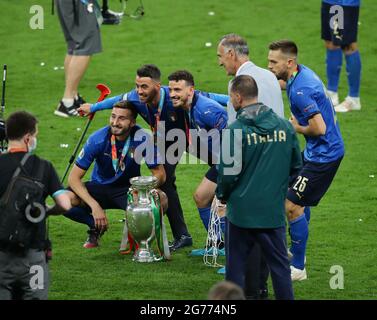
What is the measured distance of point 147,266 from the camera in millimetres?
9281

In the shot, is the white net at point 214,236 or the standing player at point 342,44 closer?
the white net at point 214,236

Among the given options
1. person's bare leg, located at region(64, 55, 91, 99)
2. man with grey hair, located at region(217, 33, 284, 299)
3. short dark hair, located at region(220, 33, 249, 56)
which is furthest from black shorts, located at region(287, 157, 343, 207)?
person's bare leg, located at region(64, 55, 91, 99)

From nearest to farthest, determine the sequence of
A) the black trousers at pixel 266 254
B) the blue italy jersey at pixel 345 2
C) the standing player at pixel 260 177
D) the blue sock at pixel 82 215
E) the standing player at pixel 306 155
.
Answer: the standing player at pixel 260 177
the black trousers at pixel 266 254
the standing player at pixel 306 155
the blue sock at pixel 82 215
the blue italy jersey at pixel 345 2

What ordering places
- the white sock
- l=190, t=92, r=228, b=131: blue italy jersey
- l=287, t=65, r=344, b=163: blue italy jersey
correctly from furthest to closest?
the white sock
l=190, t=92, r=228, b=131: blue italy jersey
l=287, t=65, r=344, b=163: blue italy jersey

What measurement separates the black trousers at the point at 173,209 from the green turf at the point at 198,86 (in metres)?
0.24

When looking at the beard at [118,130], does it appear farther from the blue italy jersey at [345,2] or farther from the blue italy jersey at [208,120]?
the blue italy jersey at [345,2]

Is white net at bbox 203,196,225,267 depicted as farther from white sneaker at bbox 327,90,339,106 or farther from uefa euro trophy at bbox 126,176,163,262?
white sneaker at bbox 327,90,339,106

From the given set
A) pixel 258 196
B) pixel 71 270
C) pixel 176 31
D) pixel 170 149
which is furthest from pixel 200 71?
pixel 258 196

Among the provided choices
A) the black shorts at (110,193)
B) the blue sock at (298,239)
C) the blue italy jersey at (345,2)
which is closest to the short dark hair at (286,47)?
the blue sock at (298,239)

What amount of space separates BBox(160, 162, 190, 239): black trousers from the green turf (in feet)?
0.78

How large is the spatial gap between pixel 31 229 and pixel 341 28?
7850 mm

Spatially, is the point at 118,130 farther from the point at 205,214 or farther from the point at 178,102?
the point at 205,214

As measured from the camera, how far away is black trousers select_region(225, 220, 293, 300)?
761cm

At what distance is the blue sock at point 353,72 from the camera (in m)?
14.2
